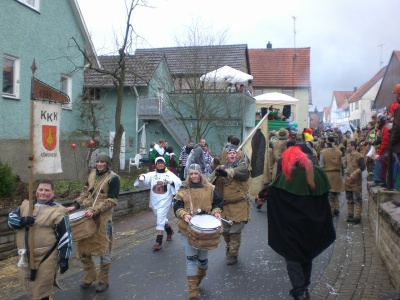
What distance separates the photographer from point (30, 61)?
15469mm

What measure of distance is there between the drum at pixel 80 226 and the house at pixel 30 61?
846 centimetres

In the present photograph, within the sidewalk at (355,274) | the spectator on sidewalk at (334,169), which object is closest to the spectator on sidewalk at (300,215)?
the sidewalk at (355,274)

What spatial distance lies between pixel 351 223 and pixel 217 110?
13271 mm

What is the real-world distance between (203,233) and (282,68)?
40.1 metres

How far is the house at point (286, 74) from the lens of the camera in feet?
139

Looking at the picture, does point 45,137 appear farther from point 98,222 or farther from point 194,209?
point 194,209

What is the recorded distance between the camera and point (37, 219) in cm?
498

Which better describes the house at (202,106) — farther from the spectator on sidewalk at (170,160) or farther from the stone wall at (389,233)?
the stone wall at (389,233)

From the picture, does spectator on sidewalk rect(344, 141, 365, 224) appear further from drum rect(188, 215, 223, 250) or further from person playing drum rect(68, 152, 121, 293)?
person playing drum rect(68, 152, 121, 293)

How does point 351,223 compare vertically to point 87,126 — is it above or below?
below

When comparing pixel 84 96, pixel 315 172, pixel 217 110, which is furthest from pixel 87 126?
pixel 315 172

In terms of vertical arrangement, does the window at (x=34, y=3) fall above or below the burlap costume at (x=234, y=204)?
above

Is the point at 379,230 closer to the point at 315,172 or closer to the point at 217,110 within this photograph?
the point at 315,172

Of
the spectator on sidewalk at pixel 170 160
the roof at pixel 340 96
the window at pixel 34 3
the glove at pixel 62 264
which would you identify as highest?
the roof at pixel 340 96
